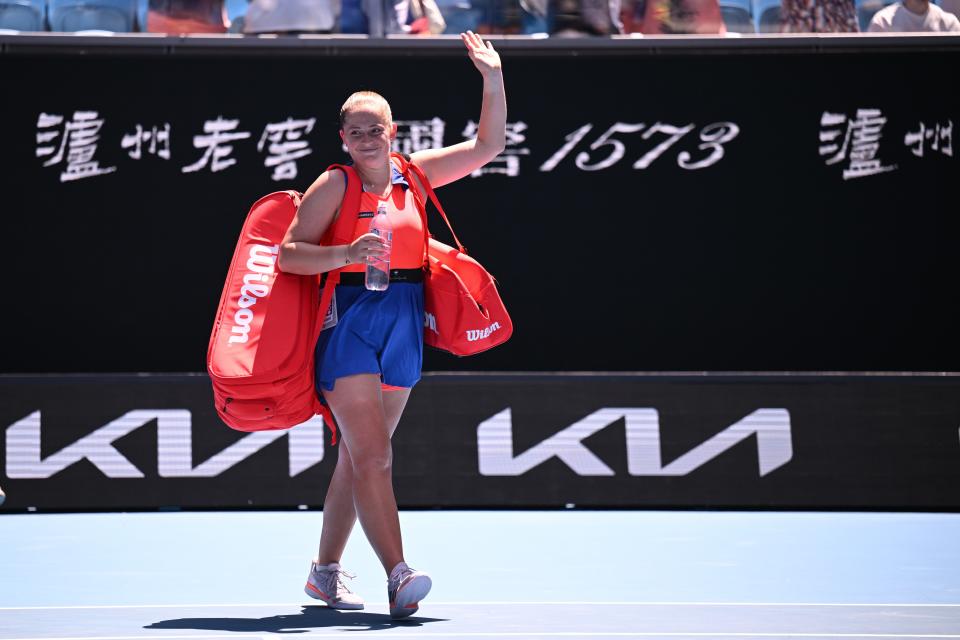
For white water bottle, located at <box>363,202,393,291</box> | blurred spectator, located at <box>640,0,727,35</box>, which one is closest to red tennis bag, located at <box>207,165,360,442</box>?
white water bottle, located at <box>363,202,393,291</box>

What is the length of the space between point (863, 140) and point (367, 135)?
482cm

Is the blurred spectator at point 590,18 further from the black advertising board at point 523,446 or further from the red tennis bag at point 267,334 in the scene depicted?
the red tennis bag at point 267,334

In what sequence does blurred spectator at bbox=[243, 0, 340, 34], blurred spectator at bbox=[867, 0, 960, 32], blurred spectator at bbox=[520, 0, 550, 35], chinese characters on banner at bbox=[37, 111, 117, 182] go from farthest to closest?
1. blurred spectator at bbox=[520, 0, 550, 35]
2. blurred spectator at bbox=[867, 0, 960, 32]
3. blurred spectator at bbox=[243, 0, 340, 34]
4. chinese characters on banner at bbox=[37, 111, 117, 182]

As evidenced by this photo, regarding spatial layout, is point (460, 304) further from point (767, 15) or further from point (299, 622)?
point (767, 15)

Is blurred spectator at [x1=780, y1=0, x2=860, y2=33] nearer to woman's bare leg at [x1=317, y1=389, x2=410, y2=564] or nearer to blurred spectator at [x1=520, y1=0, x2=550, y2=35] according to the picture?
blurred spectator at [x1=520, y1=0, x2=550, y2=35]

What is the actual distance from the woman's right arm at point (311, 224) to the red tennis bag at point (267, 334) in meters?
0.05

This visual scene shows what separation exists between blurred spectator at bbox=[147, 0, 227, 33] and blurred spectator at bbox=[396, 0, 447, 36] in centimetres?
113

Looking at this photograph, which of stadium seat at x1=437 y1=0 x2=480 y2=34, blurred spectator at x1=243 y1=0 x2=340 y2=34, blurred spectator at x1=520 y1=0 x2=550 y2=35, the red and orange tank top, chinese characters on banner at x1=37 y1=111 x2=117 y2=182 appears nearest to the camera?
the red and orange tank top

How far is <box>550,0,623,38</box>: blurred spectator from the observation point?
27.8 ft

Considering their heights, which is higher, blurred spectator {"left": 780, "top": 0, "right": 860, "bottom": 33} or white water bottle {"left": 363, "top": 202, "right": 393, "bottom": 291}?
blurred spectator {"left": 780, "top": 0, "right": 860, "bottom": 33}

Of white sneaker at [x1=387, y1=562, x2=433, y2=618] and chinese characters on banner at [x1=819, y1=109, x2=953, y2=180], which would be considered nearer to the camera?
white sneaker at [x1=387, y1=562, x2=433, y2=618]

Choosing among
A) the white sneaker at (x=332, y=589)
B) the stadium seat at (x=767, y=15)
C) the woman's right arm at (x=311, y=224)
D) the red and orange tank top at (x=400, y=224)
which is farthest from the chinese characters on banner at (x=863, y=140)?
the white sneaker at (x=332, y=589)

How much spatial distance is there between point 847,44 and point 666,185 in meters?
1.32

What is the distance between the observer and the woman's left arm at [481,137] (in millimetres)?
4574
